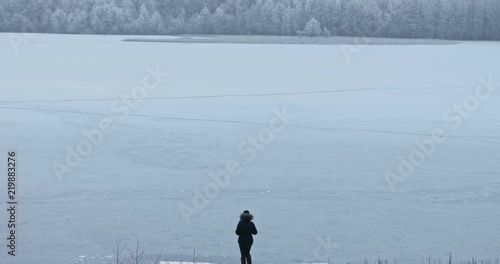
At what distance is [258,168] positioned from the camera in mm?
7895

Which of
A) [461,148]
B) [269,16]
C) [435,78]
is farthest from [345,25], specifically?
[461,148]

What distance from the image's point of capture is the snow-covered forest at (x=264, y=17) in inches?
1609

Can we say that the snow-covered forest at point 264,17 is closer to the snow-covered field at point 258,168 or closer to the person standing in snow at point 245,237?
the snow-covered field at point 258,168

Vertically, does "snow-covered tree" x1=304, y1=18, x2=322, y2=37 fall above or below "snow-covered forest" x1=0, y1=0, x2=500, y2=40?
below

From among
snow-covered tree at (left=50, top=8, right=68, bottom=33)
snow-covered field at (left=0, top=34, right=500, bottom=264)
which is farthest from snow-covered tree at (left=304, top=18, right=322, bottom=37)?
snow-covered field at (left=0, top=34, right=500, bottom=264)

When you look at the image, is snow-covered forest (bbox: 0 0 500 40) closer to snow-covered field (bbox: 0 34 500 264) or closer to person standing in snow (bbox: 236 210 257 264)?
snow-covered field (bbox: 0 34 500 264)

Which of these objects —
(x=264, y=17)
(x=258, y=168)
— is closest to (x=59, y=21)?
(x=264, y=17)

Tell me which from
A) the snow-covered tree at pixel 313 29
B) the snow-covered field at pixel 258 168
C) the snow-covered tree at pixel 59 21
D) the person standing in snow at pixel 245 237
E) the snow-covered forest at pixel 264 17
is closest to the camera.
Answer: the person standing in snow at pixel 245 237

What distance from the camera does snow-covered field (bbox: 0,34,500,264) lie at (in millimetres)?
5398

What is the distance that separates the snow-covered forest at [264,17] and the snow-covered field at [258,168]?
2488cm

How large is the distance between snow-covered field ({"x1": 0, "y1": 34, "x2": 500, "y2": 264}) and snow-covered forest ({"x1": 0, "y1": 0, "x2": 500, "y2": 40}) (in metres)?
24.9

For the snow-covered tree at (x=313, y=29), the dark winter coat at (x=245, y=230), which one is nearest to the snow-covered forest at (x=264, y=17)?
the snow-covered tree at (x=313, y=29)

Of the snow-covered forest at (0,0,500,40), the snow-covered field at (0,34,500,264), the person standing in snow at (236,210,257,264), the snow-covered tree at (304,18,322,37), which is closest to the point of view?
the person standing in snow at (236,210,257,264)

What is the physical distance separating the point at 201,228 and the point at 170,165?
2363mm
